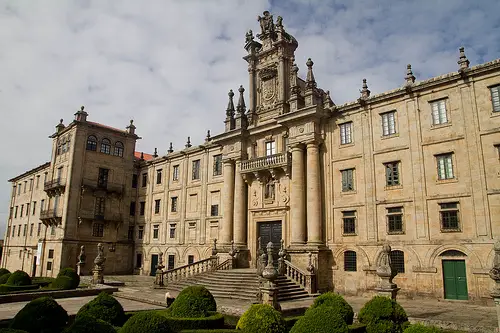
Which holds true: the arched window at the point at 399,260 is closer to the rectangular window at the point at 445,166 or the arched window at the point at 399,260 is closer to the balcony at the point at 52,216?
the rectangular window at the point at 445,166

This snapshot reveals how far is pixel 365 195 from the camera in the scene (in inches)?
955

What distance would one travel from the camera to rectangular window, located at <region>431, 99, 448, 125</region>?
72.7 feet

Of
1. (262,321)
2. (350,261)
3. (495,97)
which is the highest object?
(495,97)

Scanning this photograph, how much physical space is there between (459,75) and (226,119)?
17334 mm

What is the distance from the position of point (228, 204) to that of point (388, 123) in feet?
44.2

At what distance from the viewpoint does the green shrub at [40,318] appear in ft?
35.8

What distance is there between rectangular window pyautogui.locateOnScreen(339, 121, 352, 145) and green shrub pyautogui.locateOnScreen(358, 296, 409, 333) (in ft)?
49.5

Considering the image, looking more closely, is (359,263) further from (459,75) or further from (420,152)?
(459,75)

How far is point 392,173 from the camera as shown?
23531mm

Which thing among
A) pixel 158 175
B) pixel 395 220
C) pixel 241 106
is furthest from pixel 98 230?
pixel 395 220

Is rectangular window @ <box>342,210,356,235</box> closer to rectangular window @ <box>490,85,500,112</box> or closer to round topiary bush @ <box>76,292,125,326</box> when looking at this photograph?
rectangular window @ <box>490,85,500,112</box>

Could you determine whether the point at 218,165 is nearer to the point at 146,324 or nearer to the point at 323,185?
the point at 323,185

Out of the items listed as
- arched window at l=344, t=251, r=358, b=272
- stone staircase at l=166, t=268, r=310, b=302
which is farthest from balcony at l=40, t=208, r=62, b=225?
arched window at l=344, t=251, r=358, b=272

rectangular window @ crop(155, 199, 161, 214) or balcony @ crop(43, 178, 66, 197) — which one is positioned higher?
balcony @ crop(43, 178, 66, 197)
